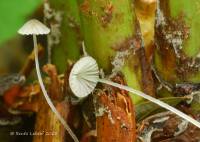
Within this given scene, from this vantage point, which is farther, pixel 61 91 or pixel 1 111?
pixel 1 111

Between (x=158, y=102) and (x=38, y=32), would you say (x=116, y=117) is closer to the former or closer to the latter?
(x=158, y=102)

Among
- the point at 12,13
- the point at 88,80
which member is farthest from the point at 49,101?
the point at 12,13

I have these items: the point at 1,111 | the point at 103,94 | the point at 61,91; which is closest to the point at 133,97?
the point at 103,94

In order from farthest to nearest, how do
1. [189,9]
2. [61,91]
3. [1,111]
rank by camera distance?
[1,111], [61,91], [189,9]

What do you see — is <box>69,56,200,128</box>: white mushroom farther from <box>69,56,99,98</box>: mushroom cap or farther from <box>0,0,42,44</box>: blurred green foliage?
<box>0,0,42,44</box>: blurred green foliage

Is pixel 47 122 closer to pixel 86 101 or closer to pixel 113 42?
pixel 86 101

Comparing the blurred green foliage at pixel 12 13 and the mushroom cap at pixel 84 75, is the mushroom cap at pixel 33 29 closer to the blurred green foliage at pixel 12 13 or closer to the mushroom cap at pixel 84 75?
the mushroom cap at pixel 84 75

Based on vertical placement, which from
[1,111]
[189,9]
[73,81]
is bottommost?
[1,111]
